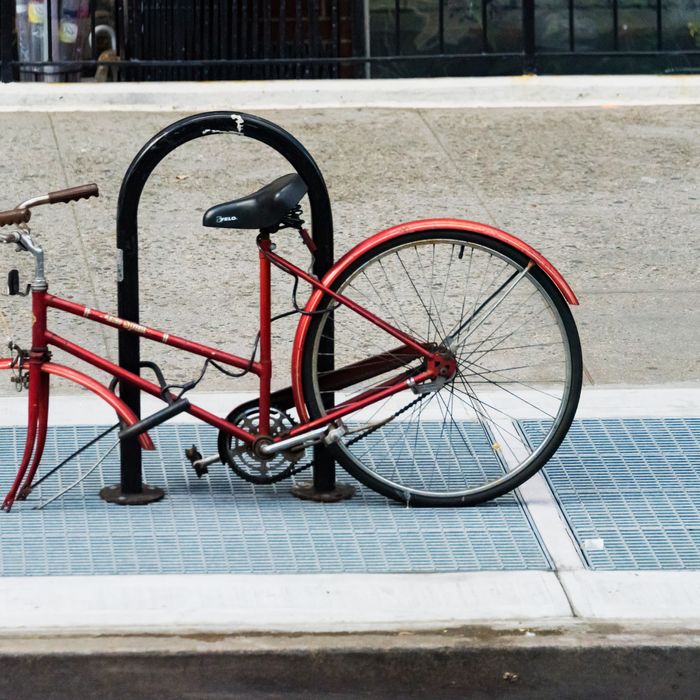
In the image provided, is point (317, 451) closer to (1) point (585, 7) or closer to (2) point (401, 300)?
(2) point (401, 300)

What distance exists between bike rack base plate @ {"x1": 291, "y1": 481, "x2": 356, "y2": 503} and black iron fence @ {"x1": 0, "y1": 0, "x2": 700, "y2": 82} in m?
5.48

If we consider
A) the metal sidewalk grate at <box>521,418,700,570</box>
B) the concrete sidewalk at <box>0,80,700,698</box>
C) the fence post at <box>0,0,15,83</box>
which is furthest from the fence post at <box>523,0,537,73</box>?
the metal sidewalk grate at <box>521,418,700,570</box>

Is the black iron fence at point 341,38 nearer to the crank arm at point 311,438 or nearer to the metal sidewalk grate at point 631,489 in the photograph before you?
the metal sidewalk grate at point 631,489

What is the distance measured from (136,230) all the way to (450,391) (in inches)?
46.4

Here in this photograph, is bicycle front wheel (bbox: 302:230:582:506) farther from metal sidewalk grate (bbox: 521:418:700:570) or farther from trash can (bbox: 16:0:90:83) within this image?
trash can (bbox: 16:0:90:83)

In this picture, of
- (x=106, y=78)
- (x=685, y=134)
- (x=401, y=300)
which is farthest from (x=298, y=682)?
(x=106, y=78)

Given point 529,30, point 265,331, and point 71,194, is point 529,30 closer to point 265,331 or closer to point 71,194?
point 265,331

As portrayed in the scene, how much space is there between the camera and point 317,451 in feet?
15.6

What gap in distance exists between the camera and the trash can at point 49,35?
10008 mm

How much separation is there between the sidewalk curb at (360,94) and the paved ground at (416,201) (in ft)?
0.43

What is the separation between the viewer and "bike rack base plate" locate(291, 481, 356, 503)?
15.8 feet

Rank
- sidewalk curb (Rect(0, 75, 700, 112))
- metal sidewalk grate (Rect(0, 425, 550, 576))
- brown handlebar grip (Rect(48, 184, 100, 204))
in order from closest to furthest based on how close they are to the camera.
A: metal sidewalk grate (Rect(0, 425, 550, 576)), brown handlebar grip (Rect(48, 184, 100, 204)), sidewalk curb (Rect(0, 75, 700, 112))

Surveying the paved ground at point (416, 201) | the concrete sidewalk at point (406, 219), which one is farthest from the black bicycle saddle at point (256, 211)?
the paved ground at point (416, 201)

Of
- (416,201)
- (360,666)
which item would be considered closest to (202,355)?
(360,666)
